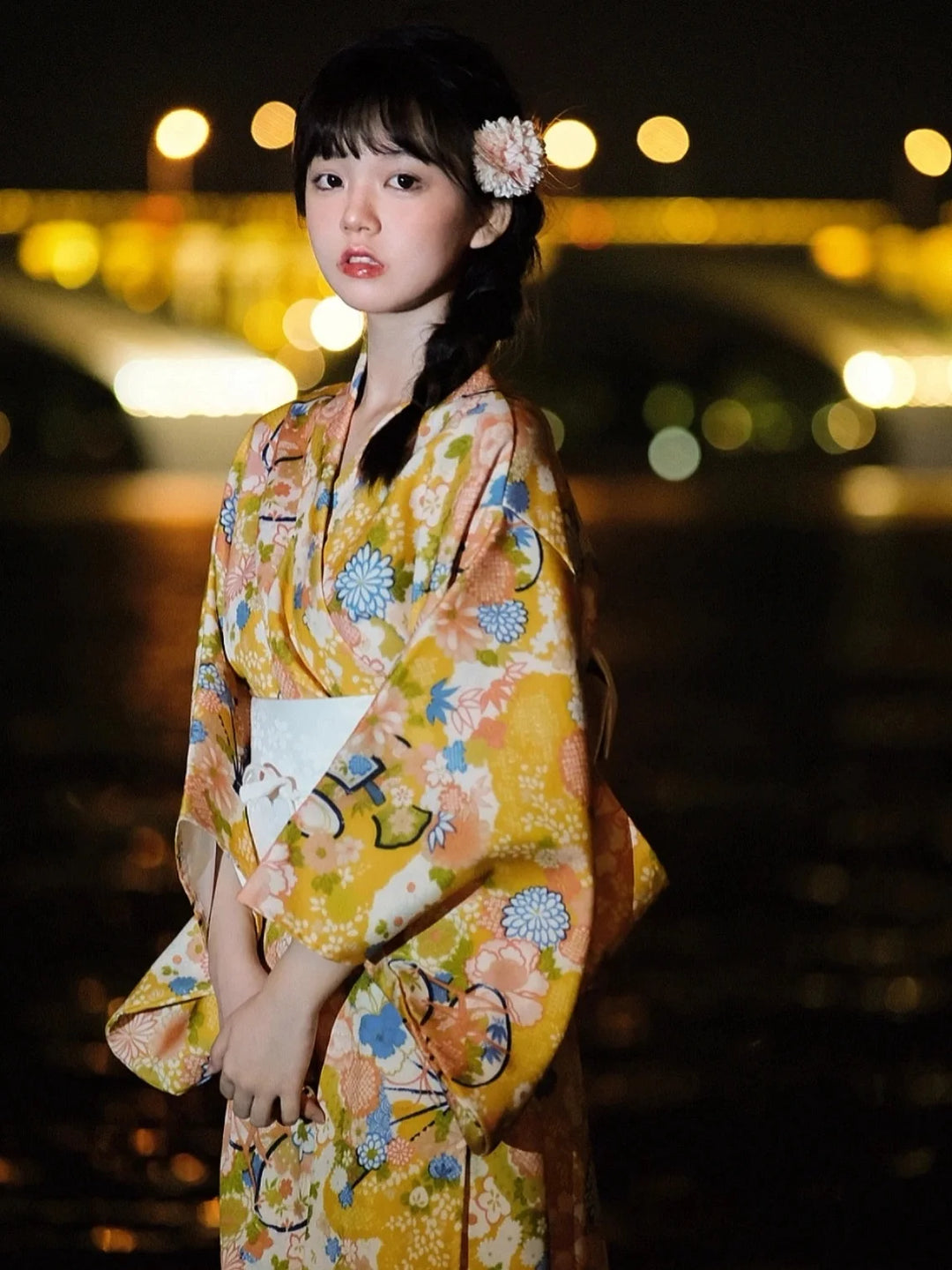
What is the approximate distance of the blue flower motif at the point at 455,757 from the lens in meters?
1.45

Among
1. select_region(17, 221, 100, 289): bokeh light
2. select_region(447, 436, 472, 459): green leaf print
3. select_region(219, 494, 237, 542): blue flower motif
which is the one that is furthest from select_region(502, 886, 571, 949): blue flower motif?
select_region(17, 221, 100, 289): bokeh light

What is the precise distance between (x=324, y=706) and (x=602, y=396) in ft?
136

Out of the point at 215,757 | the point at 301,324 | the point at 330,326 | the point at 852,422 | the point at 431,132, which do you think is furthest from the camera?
the point at 852,422

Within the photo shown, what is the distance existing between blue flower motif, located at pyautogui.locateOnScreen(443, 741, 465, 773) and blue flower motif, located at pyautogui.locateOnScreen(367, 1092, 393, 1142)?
30 centimetres

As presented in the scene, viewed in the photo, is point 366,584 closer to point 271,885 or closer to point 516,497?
point 516,497

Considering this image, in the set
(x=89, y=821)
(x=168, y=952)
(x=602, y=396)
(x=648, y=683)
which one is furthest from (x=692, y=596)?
(x=602, y=396)

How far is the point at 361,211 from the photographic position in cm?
154

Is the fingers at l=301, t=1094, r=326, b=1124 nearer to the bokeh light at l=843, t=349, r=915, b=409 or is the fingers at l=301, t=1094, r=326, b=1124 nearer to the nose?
the nose

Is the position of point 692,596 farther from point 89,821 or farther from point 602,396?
point 602,396

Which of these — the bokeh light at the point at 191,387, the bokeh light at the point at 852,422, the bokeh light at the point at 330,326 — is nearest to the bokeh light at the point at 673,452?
the bokeh light at the point at 852,422

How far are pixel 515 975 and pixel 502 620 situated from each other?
0.30m

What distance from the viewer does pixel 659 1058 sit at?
354 cm

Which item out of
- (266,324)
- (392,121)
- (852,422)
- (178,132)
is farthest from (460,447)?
(852,422)

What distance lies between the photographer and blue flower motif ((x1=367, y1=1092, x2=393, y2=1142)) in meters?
1.51
